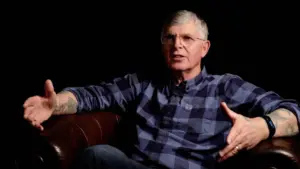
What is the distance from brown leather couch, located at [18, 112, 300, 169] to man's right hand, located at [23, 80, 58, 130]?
0.04 m

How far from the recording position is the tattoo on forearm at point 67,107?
5.95 ft

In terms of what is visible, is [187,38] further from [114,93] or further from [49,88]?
[49,88]

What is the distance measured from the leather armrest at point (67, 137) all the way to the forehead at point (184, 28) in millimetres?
585

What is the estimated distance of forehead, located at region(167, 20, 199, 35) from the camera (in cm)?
196

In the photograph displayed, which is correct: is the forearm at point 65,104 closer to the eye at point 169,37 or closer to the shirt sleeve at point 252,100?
the eye at point 169,37

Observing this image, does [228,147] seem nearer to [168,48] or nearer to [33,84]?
[168,48]

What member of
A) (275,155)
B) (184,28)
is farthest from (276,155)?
(184,28)

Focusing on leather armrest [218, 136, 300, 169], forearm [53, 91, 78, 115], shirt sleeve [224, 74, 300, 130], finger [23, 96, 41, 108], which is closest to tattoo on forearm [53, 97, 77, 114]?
forearm [53, 91, 78, 115]

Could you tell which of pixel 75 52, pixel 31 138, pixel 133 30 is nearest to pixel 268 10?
pixel 133 30

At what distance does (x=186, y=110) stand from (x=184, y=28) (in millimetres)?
431

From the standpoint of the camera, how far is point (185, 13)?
1.99m

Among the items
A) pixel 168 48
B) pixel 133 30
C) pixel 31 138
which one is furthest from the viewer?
pixel 133 30

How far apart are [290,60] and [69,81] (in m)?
1.47

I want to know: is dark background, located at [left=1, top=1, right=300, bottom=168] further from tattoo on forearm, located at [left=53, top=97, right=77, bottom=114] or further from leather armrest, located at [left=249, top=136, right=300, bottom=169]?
leather armrest, located at [left=249, top=136, right=300, bottom=169]
